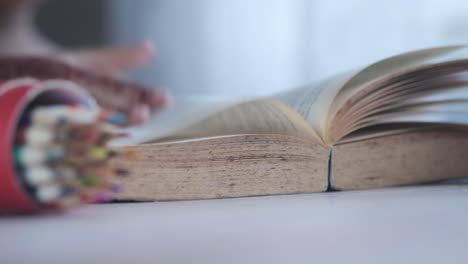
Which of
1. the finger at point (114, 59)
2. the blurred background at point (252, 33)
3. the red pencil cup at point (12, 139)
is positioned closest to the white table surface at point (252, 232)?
the red pencil cup at point (12, 139)

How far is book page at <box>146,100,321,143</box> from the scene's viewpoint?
1.62 feet

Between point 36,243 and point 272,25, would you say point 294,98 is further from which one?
point 272,25

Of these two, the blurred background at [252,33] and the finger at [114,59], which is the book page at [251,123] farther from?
the blurred background at [252,33]

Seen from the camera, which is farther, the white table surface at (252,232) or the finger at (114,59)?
the finger at (114,59)

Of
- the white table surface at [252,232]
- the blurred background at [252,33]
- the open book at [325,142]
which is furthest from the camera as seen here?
the blurred background at [252,33]

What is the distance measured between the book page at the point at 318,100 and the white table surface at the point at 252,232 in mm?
79

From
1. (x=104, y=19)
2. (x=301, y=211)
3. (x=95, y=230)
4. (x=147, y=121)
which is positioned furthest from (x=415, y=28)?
(x=104, y=19)

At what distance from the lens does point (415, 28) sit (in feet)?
5.29

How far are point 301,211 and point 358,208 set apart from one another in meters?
0.05

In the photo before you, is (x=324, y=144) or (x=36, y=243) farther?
(x=324, y=144)

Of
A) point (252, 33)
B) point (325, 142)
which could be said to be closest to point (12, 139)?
point (325, 142)

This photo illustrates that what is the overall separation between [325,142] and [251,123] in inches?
3.2

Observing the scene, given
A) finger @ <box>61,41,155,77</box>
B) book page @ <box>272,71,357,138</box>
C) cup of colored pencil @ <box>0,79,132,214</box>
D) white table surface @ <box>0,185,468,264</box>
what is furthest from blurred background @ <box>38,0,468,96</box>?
cup of colored pencil @ <box>0,79,132,214</box>

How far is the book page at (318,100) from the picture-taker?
1.61ft
